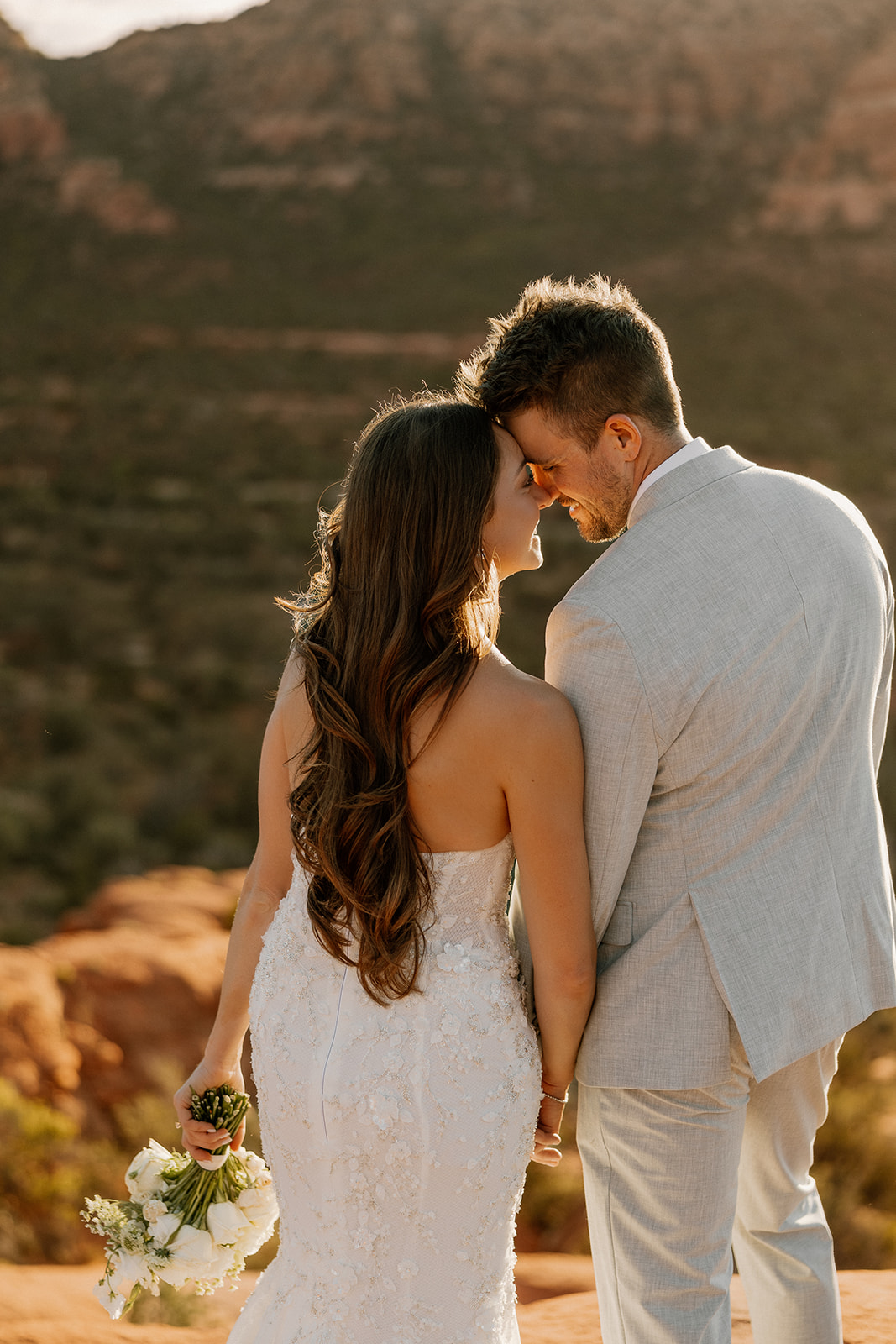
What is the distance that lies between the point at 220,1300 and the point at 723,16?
1999 inches

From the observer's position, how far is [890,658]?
2.24 meters

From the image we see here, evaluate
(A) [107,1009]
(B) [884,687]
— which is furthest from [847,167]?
(B) [884,687]

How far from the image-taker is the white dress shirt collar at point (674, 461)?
204cm

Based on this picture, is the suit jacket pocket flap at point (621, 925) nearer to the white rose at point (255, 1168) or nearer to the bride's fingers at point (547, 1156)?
the bride's fingers at point (547, 1156)

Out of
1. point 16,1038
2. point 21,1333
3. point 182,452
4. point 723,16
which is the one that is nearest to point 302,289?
point 182,452

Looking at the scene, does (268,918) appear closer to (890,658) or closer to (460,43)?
(890,658)

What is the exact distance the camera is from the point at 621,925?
2020mm

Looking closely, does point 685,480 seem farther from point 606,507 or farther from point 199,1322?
point 199,1322

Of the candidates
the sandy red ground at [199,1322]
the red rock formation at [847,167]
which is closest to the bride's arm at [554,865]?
the sandy red ground at [199,1322]

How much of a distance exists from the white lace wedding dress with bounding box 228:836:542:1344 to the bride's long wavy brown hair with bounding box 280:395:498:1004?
0.29 feet

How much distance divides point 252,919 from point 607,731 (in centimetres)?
92

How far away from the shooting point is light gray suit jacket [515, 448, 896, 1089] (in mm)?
1870

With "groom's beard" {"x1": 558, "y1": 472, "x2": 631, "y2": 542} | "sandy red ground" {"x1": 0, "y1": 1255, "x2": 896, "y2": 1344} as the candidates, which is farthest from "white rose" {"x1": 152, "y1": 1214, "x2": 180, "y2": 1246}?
"groom's beard" {"x1": 558, "y1": 472, "x2": 631, "y2": 542}

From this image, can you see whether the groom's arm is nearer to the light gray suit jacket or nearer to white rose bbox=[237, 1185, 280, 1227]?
the light gray suit jacket
